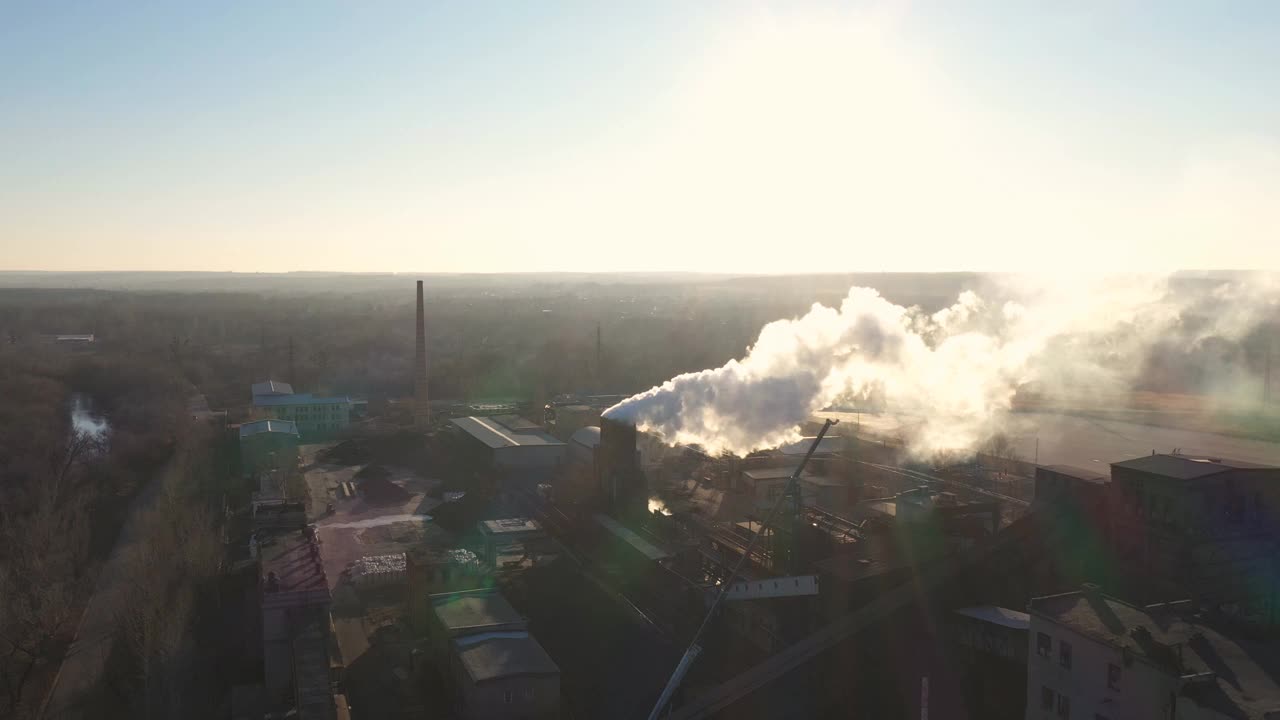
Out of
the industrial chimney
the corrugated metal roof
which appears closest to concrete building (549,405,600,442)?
the industrial chimney

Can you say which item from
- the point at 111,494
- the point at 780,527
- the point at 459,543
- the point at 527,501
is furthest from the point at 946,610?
the point at 111,494

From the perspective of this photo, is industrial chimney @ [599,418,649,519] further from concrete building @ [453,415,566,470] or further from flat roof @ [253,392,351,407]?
flat roof @ [253,392,351,407]

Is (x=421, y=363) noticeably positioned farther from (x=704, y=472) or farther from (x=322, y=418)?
(x=704, y=472)

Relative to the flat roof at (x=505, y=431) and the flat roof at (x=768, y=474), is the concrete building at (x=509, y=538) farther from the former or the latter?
the flat roof at (x=505, y=431)

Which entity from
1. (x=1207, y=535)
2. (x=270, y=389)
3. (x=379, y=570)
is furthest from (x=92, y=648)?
(x=270, y=389)

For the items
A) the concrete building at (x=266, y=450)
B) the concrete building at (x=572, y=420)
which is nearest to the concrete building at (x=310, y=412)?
the concrete building at (x=266, y=450)

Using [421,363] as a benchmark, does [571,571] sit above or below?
below
